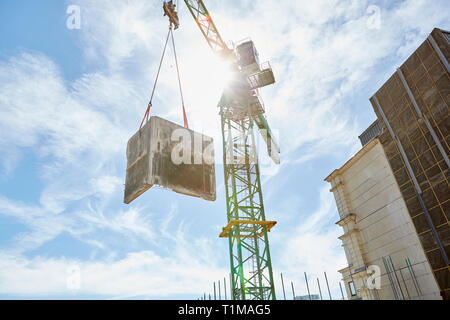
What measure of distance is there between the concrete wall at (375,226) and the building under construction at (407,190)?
0.21 ft

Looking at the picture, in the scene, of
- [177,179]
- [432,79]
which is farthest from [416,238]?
[177,179]

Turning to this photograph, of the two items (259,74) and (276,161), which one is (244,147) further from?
(276,161)

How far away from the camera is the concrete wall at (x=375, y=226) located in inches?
767

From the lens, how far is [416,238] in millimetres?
19188

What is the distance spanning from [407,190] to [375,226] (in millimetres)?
4281

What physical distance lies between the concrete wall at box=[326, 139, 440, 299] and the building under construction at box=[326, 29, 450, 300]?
0.21 ft

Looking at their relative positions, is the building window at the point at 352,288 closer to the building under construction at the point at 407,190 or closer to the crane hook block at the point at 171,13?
the building under construction at the point at 407,190

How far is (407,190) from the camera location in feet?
65.1

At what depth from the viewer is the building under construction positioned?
17.7m

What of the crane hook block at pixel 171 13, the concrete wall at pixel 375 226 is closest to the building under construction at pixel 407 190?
the concrete wall at pixel 375 226

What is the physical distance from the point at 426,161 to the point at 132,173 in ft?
56.7

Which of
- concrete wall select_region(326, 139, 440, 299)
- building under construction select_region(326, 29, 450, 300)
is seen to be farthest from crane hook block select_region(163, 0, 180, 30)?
concrete wall select_region(326, 139, 440, 299)

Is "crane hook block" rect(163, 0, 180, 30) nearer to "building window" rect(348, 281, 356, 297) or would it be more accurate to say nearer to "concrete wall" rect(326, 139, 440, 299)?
"concrete wall" rect(326, 139, 440, 299)

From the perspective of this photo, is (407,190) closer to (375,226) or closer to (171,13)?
(375,226)
